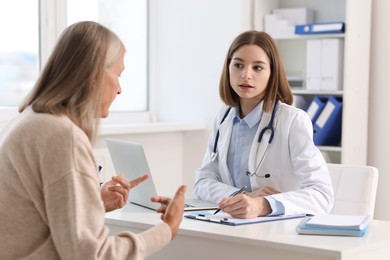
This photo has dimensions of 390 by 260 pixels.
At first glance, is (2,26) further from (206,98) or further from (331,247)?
(331,247)

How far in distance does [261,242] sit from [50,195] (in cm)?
65

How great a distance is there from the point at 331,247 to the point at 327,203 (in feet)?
2.09

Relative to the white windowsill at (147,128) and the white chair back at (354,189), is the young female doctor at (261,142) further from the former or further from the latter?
the white windowsill at (147,128)

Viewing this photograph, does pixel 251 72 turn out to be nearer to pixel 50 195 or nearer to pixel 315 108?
pixel 50 195

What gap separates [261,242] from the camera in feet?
6.26

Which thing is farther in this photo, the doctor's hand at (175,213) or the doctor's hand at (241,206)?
the doctor's hand at (241,206)

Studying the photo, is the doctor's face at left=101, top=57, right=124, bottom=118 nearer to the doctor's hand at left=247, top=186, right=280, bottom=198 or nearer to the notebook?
the notebook

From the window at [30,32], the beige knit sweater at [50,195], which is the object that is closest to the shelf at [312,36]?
the window at [30,32]

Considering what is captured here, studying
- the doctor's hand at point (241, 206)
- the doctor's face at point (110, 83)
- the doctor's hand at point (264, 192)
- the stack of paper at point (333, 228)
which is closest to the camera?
the doctor's face at point (110, 83)

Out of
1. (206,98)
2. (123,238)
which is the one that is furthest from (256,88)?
(206,98)

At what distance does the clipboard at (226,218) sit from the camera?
214 centimetres

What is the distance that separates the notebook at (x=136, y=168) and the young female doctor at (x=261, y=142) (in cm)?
19

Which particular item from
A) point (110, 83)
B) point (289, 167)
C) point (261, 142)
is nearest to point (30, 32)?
point (261, 142)

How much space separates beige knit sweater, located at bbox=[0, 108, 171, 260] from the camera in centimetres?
151
